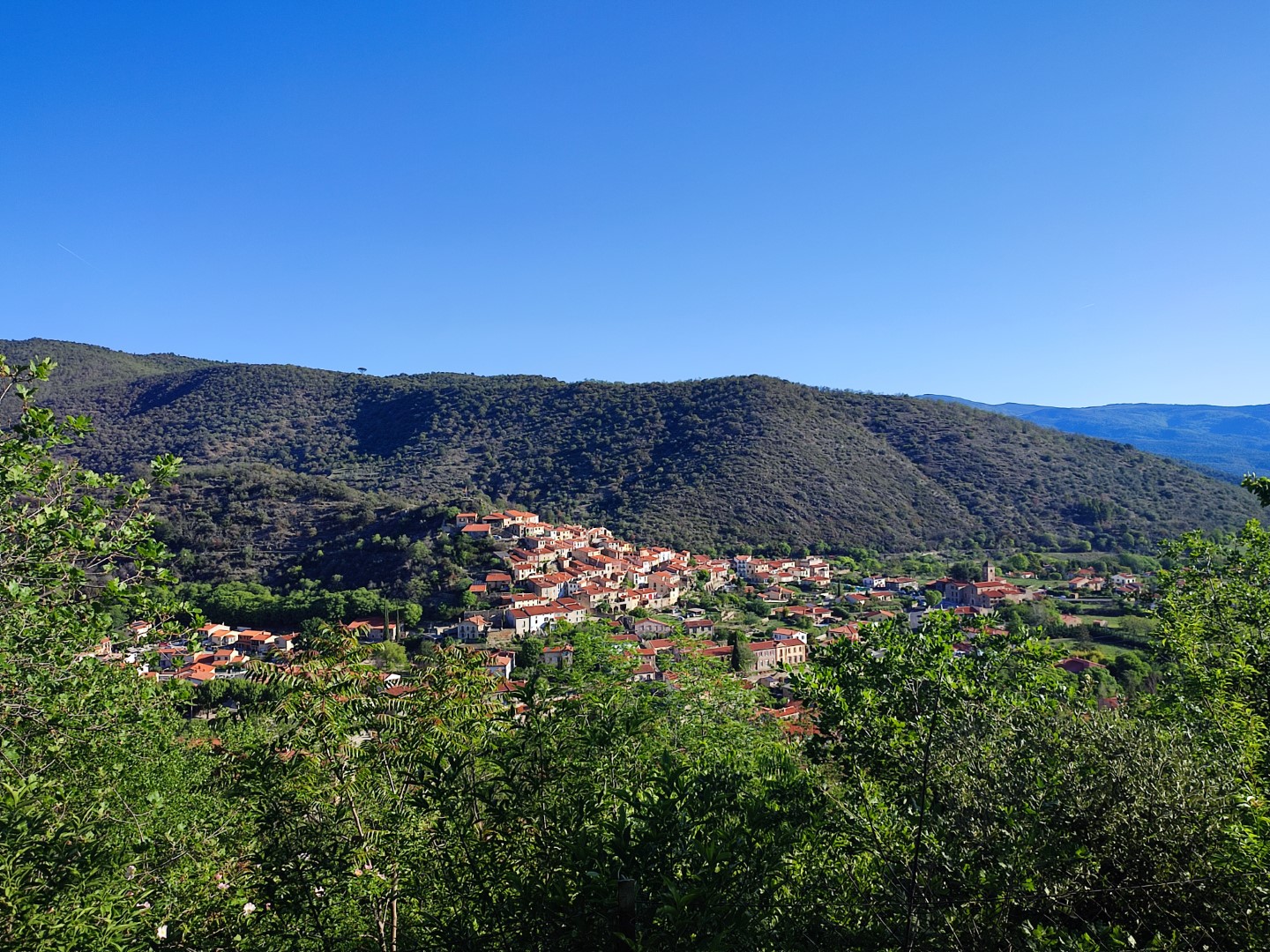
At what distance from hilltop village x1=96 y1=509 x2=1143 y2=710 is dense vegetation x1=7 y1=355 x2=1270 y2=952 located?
18284 mm

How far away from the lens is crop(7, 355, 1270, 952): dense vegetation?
2943 mm

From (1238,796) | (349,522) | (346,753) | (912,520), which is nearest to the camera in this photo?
(1238,796)

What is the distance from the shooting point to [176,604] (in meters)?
4.10

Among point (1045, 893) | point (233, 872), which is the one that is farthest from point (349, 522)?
point (1045, 893)

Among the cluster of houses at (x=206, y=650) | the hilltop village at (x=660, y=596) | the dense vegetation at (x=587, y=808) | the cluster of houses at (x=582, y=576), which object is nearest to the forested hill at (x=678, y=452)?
the cluster of houses at (x=582, y=576)

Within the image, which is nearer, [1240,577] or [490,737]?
[490,737]

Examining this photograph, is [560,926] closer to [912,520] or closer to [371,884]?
[371,884]

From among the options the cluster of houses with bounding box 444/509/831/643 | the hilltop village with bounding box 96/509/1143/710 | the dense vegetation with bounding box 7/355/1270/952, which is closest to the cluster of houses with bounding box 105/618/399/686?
the hilltop village with bounding box 96/509/1143/710

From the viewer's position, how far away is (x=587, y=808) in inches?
143

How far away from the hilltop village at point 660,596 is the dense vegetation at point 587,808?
1828cm

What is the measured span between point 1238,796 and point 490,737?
378cm

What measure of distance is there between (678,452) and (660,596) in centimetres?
3387

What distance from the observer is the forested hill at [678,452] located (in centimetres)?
6669

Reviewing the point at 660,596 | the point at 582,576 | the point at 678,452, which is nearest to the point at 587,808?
the point at 660,596
